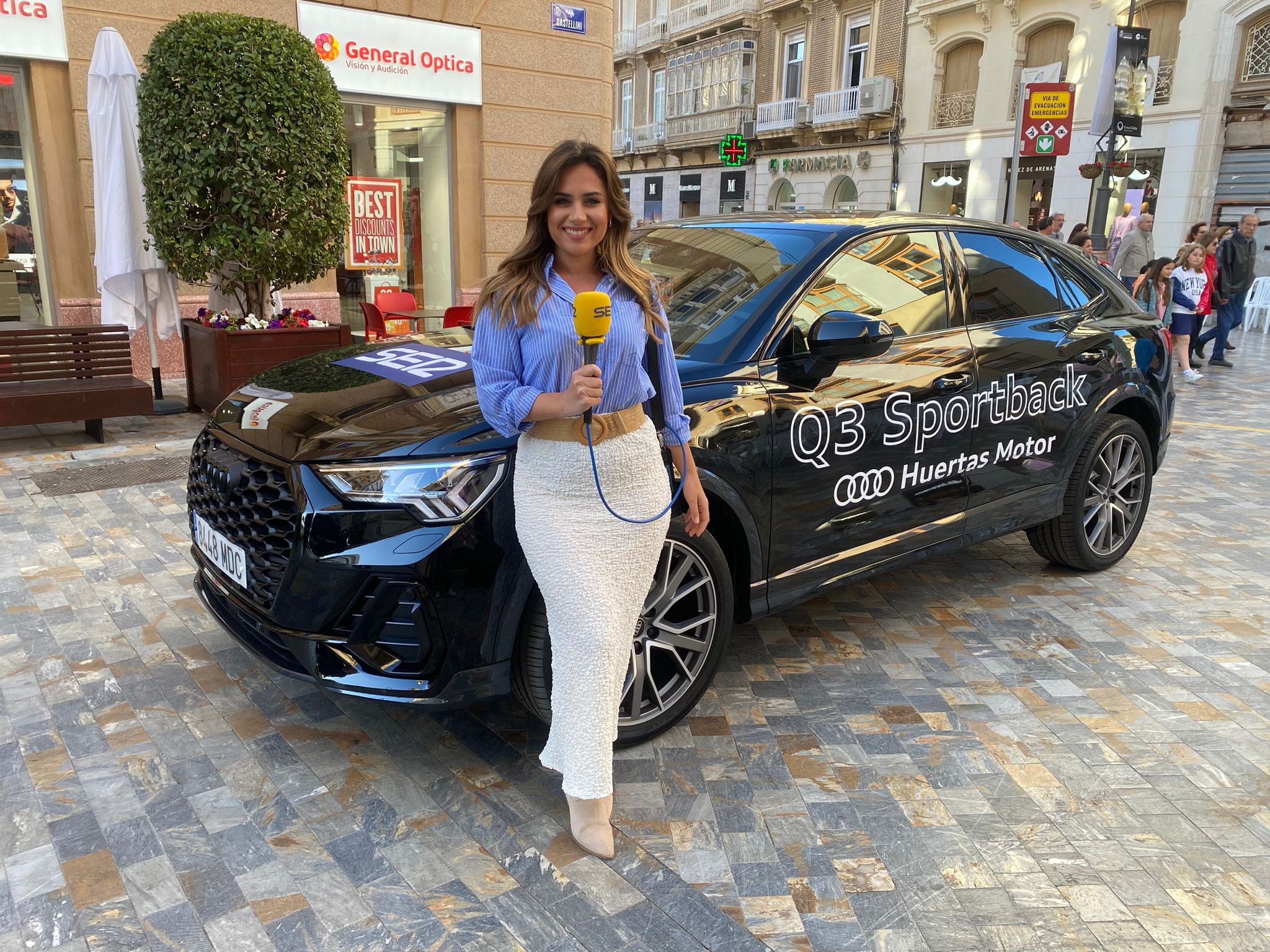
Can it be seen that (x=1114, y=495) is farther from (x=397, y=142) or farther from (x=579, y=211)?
(x=397, y=142)

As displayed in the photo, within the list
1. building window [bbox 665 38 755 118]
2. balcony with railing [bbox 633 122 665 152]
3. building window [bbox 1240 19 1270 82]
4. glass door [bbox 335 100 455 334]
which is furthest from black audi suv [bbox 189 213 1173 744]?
balcony with railing [bbox 633 122 665 152]

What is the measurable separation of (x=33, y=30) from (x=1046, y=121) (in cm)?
1169

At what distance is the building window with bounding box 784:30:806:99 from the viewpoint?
35.4m

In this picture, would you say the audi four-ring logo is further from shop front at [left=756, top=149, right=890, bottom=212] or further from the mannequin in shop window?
shop front at [left=756, top=149, right=890, bottom=212]

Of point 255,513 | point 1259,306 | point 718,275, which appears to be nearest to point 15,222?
point 255,513

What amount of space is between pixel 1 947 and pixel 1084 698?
346cm

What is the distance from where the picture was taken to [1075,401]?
14.5 feet

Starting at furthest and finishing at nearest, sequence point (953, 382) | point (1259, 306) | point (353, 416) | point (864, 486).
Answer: point (1259, 306), point (953, 382), point (864, 486), point (353, 416)

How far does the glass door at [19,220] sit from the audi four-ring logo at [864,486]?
28.7 ft

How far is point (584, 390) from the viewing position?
219cm

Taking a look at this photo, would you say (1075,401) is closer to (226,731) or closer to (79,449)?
(226,731)

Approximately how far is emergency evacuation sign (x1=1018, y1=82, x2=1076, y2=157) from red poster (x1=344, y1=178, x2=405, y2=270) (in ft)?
26.1

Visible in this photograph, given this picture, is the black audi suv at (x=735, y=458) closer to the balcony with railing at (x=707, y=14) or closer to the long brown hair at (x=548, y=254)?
the long brown hair at (x=548, y=254)

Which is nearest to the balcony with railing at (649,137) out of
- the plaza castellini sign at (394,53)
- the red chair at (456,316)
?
the plaza castellini sign at (394,53)
